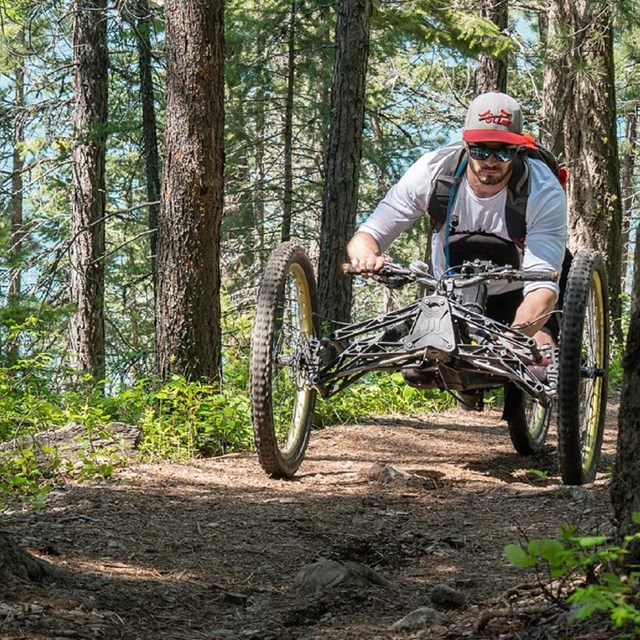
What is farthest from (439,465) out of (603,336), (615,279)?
(615,279)

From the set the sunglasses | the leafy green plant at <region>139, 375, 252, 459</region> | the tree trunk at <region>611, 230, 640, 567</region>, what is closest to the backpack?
the sunglasses

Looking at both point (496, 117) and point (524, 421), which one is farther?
point (524, 421)

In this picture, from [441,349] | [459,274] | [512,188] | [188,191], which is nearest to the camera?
[441,349]

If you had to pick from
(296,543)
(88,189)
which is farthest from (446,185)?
Result: (88,189)

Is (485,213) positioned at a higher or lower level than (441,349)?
higher

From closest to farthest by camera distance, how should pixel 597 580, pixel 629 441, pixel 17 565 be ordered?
pixel 597 580, pixel 629 441, pixel 17 565

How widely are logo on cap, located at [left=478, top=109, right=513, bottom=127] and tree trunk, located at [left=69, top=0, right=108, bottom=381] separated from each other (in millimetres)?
9035

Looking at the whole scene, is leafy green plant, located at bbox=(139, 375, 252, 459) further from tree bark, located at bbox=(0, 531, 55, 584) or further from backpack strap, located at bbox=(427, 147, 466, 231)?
tree bark, located at bbox=(0, 531, 55, 584)

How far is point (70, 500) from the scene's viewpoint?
209 inches

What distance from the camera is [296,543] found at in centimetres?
479

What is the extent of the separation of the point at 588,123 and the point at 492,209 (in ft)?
29.7

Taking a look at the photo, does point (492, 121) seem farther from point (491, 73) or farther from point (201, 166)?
point (491, 73)

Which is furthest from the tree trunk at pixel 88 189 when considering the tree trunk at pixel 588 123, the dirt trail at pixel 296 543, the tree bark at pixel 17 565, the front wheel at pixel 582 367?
the tree bark at pixel 17 565

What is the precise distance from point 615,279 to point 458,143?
382 inches
